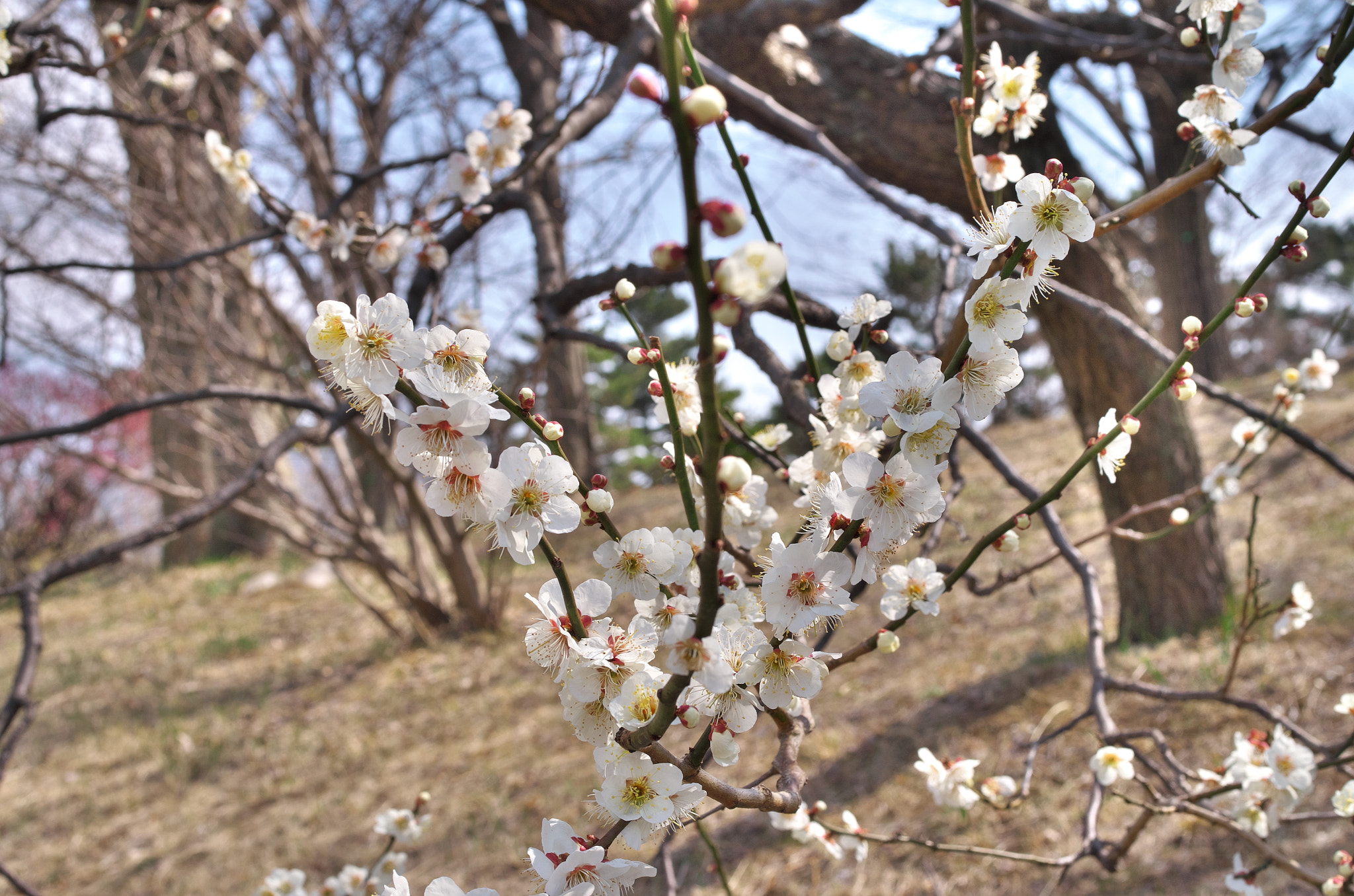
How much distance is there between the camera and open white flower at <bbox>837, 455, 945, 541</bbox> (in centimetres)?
58

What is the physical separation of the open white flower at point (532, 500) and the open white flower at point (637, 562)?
0.04 metres

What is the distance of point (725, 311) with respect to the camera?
1.23 ft

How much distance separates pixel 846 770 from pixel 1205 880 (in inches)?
38.4

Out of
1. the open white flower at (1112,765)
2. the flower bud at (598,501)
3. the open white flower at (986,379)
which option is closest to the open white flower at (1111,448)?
the open white flower at (986,379)

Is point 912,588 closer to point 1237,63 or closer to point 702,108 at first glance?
point 702,108

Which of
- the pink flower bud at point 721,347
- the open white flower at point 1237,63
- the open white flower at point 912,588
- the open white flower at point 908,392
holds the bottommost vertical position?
the open white flower at point 912,588

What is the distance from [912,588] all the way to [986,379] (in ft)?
0.87

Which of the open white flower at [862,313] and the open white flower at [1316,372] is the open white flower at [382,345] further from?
the open white flower at [1316,372]

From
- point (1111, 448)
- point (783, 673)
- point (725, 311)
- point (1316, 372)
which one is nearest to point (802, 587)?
point (783, 673)

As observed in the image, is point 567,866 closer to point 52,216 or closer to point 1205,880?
point 1205,880

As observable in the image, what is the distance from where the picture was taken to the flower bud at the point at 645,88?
0.46 m

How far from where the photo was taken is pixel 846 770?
2.42 meters

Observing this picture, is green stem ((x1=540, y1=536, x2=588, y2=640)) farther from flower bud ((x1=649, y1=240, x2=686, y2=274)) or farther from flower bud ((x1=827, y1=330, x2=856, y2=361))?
flower bud ((x1=827, y1=330, x2=856, y2=361))

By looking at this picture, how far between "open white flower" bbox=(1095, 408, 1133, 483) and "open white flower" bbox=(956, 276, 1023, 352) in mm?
206
